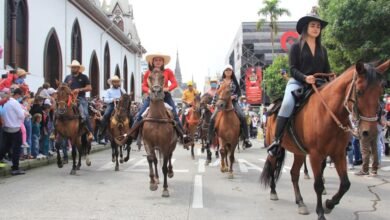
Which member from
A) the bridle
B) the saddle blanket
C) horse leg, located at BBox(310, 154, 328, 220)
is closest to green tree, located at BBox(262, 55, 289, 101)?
the saddle blanket

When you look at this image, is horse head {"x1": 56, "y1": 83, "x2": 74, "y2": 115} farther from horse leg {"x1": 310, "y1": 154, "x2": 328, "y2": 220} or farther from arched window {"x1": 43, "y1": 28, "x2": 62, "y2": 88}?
arched window {"x1": 43, "y1": 28, "x2": 62, "y2": 88}

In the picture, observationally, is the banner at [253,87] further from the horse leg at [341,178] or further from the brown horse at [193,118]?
the horse leg at [341,178]

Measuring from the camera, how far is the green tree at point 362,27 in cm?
2303

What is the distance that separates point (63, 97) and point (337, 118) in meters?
8.17

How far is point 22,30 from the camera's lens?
26.2 metres

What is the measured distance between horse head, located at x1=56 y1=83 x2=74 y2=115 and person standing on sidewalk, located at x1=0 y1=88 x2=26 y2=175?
93 cm

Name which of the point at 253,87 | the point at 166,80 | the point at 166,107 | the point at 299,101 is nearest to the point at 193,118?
the point at 166,80

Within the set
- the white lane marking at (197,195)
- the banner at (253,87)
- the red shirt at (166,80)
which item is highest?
the banner at (253,87)

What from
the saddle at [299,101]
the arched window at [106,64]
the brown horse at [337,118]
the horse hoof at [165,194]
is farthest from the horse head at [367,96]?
the arched window at [106,64]

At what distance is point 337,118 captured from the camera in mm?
6672

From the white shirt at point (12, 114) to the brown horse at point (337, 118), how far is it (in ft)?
24.4

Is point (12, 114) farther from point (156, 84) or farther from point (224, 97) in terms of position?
point (224, 97)

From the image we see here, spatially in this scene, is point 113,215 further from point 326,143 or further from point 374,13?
point 374,13

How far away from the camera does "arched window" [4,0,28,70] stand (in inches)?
938
